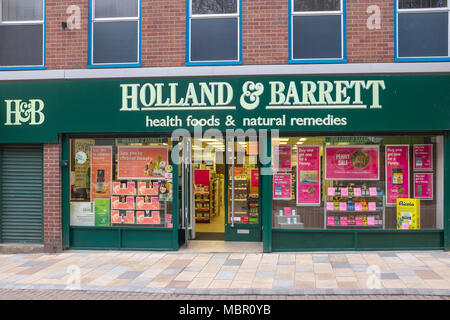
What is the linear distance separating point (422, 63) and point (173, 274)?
693 centimetres

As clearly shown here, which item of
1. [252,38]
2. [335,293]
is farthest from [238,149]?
[335,293]

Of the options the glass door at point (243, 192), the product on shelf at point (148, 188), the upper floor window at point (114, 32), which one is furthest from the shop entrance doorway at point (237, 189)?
the upper floor window at point (114, 32)

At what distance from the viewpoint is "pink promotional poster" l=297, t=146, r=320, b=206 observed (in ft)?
31.3

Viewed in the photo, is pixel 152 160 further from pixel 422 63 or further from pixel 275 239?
pixel 422 63

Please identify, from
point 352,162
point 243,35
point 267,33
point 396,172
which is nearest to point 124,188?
point 243,35

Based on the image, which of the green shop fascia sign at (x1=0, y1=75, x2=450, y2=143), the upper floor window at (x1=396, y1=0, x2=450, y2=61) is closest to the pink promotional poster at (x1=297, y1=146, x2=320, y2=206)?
the green shop fascia sign at (x1=0, y1=75, x2=450, y2=143)

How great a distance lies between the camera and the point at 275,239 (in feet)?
30.5

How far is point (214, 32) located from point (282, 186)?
156 inches

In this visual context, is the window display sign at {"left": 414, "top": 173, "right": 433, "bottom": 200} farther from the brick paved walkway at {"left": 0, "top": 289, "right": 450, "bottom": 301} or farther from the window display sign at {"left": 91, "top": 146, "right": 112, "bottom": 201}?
the window display sign at {"left": 91, "top": 146, "right": 112, "bottom": 201}

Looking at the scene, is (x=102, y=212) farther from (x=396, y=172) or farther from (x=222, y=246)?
(x=396, y=172)

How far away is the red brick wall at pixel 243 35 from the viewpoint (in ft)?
29.9

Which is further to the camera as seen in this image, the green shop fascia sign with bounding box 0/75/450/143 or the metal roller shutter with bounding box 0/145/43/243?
the metal roller shutter with bounding box 0/145/43/243

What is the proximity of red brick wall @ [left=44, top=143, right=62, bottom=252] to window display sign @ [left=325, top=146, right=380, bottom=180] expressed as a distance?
6.35 metres

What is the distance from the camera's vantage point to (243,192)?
10.6 meters
